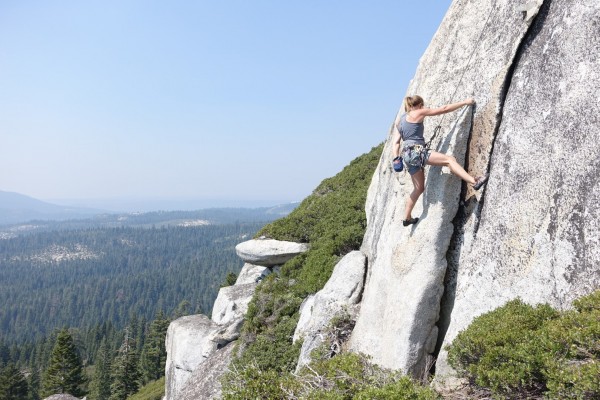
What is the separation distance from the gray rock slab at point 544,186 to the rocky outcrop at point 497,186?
22 millimetres

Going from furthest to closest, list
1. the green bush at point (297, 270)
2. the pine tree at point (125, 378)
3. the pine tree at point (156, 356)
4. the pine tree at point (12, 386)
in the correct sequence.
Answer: the pine tree at point (156, 356)
the pine tree at point (125, 378)
the pine tree at point (12, 386)
the green bush at point (297, 270)

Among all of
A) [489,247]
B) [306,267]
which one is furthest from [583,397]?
[306,267]

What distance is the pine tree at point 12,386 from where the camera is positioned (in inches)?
2285

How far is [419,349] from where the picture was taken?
33.1ft

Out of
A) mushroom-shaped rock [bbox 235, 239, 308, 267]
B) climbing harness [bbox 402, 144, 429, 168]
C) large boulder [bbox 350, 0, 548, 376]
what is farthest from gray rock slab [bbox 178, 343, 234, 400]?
climbing harness [bbox 402, 144, 429, 168]

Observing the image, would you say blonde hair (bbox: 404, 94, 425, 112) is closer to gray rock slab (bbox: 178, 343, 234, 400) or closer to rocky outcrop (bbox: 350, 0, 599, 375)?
rocky outcrop (bbox: 350, 0, 599, 375)

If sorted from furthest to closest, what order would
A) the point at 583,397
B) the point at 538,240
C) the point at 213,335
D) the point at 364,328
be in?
the point at 213,335
the point at 364,328
the point at 538,240
the point at 583,397

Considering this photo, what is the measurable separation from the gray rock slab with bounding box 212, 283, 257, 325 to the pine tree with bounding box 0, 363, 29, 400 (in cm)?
5378

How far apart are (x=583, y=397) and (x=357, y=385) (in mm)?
4366

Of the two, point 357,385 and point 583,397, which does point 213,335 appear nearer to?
point 357,385

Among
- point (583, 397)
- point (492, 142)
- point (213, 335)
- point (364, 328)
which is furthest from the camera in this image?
point (213, 335)

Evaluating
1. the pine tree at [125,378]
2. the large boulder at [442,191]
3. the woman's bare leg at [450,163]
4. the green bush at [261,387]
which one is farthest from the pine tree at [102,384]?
the woman's bare leg at [450,163]

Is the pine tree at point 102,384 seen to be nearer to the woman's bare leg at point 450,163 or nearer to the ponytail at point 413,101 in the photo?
the woman's bare leg at point 450,163

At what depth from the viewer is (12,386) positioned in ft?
194
